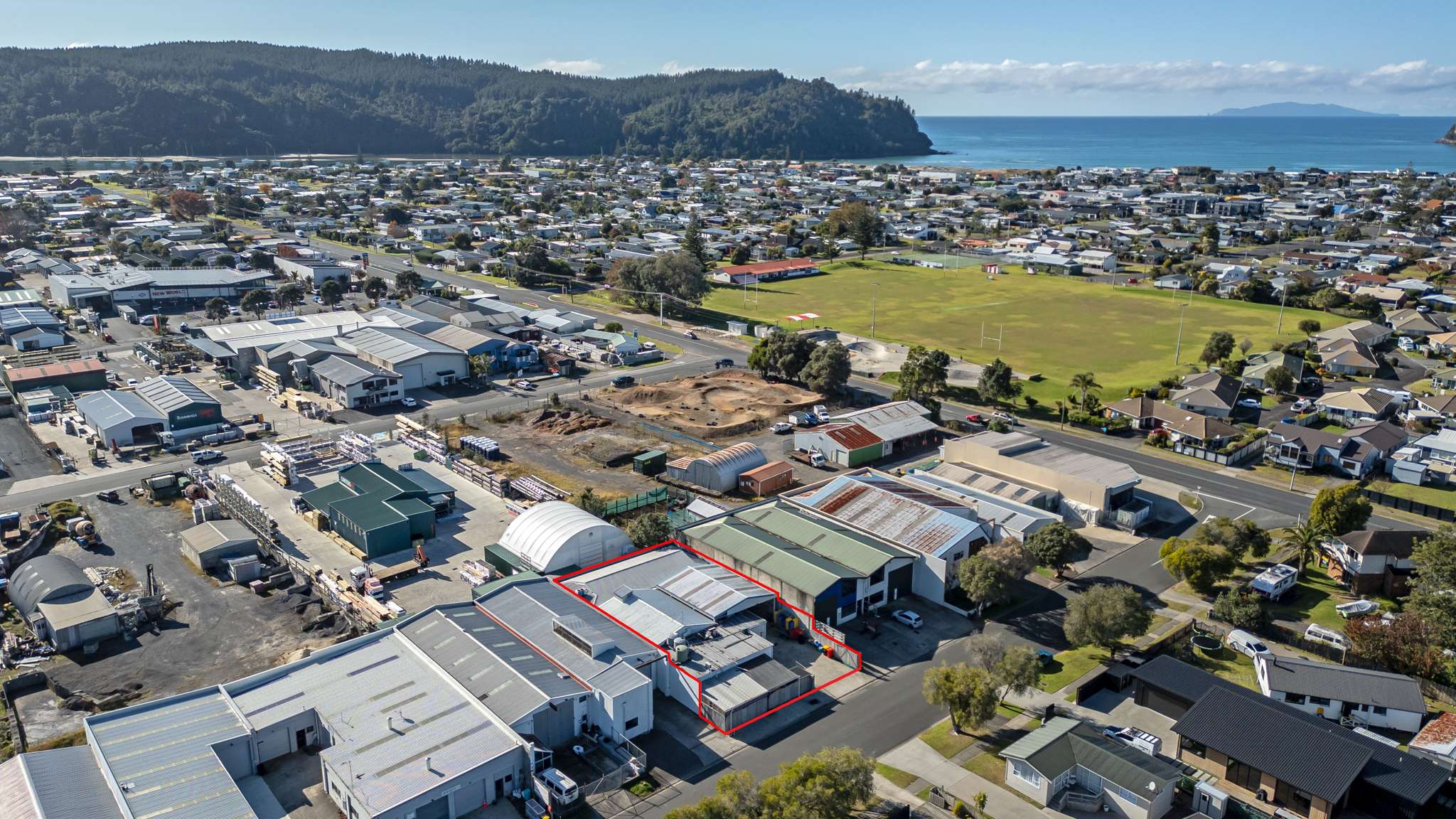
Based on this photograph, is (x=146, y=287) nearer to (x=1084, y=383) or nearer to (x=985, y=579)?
(x=1084, y=383)

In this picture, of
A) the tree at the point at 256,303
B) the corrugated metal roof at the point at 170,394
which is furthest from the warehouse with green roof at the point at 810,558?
the tree at the point at 256,303

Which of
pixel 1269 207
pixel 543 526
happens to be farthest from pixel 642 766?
pixel 1269 207

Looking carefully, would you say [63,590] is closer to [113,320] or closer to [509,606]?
[509,606]

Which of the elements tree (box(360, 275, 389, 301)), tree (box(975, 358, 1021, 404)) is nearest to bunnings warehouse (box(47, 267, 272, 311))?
tree (box(360, 275, 389, 301))

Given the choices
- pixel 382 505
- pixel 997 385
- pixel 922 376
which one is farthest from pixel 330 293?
pixel 997 385

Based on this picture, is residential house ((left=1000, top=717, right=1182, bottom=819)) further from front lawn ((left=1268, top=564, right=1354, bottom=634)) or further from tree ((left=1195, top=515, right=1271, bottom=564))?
tree ((left=1195, top=515, right=1271, bottom=564))

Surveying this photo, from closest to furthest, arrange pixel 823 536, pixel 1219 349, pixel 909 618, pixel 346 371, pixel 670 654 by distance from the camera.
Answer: pixel 670 654, pixel 909 618, pixel 823 536, pixel 346 371, pixel 1219 349

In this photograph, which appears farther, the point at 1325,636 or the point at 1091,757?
the point at 1325,636
